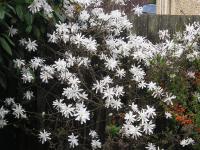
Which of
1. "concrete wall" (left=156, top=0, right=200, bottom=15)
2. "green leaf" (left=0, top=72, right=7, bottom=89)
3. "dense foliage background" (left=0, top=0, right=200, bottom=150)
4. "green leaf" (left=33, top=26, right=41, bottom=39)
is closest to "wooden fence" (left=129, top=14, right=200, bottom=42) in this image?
"dense foliage background" (left=0, top=0, right=200, bottom=150)

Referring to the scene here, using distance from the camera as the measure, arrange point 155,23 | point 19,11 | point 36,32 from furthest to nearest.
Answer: point 155,23 < point 36,32 < point 19,11

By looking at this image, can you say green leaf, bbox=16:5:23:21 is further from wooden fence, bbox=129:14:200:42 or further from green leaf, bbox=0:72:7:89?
wooden fence, bbox=129:14:200:42

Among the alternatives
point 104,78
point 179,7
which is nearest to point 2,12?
point 104,78

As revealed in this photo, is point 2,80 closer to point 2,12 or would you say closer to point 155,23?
point 2,12

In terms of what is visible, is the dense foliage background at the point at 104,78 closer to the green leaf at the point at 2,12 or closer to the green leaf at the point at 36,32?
the green leaf at the point at 36,32

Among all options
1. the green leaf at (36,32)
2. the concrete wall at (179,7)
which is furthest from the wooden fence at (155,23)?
the concrete wall at (179,7)

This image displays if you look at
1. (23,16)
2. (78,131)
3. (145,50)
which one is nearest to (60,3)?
(23,16)

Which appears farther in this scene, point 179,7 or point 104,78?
point 179,7

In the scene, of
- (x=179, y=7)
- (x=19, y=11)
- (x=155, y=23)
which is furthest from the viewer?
(x=179, y=7)
